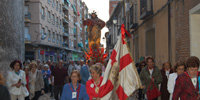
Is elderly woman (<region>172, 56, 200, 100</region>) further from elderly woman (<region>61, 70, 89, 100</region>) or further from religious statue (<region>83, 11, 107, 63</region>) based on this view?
religious statue (<region>83, 11, 107, 63</region>)

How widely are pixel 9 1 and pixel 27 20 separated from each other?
57.2 ft

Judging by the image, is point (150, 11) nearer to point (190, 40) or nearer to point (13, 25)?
point (190, 40)

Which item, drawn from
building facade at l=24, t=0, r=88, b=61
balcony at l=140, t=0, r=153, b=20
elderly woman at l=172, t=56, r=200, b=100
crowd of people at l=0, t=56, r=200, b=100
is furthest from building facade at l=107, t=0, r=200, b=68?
building facade at l=24, t=0, r=88, b=61

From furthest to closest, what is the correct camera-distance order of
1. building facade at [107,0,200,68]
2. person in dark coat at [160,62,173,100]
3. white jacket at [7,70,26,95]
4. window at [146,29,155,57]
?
window at [146,29,155,57], building facade at [107,0,200,68], person in dark coat at [160,62,173,100], white jacket at [7,70,26,95]

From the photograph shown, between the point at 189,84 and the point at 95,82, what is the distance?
183 cm

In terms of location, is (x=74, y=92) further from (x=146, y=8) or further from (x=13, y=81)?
(x=146, y=8)

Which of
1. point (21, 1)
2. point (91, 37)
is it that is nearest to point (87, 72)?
point (91, 37)

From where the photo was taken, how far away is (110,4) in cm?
5609

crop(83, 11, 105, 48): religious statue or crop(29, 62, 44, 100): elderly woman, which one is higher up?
crop(83, 11, 105, 48): religious statue

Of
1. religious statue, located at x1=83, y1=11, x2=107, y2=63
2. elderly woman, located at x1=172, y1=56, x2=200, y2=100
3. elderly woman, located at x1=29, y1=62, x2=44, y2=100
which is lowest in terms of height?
elderly woman, located at x1=29, y1=62, x2=44, y2=100

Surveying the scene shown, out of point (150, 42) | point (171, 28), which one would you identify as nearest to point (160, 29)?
point (171, 28)

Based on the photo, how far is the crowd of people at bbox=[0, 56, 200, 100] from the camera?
3764 mm

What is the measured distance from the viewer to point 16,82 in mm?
6414

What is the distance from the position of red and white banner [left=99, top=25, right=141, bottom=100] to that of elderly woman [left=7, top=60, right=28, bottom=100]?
3105 millimetres
